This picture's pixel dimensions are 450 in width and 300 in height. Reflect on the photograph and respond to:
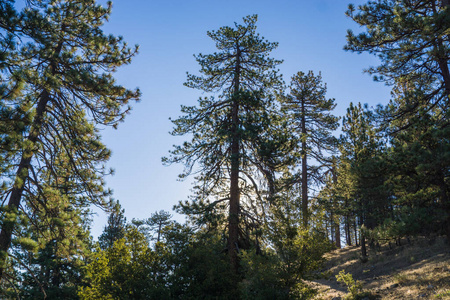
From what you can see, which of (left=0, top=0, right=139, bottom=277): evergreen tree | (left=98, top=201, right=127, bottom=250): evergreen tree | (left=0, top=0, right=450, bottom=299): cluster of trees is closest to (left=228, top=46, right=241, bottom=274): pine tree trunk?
(left=0, top=0, right=450, bottom=299): cluster of trees

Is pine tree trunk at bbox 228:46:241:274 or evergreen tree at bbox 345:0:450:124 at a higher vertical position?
evergreen tree at bbox 345:0:450:124

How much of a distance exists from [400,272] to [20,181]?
641 inches

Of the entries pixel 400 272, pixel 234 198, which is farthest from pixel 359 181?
pixel 234 198

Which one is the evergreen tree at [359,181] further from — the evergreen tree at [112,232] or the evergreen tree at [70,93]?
the evergreen tree at [112,232]

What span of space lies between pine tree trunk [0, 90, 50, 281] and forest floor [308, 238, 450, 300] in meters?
8.98

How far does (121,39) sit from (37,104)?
3689 millimetres

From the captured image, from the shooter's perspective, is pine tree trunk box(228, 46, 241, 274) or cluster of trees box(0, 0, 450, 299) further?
pine tree trunk box(228, 46, 241, 274)

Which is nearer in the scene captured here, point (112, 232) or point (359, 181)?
point (359, 181)

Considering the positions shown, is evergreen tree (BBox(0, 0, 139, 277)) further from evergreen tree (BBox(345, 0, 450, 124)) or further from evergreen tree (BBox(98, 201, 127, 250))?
evergreen tree (BBox(98, 201, 127, 250))

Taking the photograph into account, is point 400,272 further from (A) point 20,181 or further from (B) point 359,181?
(A) point 20,181

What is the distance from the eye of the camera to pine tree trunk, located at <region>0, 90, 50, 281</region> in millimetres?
7820

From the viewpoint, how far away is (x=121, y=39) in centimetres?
1098

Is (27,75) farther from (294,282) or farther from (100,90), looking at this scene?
(294,282)

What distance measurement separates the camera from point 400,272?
1452cm
